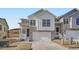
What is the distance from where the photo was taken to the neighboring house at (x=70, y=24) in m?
2.72

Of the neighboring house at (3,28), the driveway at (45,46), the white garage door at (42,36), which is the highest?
the neighboring house at (3,28)

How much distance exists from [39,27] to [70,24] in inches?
15.0

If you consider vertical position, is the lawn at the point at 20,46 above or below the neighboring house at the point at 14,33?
below

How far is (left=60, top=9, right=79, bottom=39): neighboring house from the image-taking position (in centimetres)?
272

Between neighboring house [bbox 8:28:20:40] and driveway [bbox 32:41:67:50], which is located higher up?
neighboring house [bbox 8:28:20:40]

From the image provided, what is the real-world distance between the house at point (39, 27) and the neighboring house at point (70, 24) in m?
0.14

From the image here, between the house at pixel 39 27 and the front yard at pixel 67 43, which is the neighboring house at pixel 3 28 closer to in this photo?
the house at pixel 39 27

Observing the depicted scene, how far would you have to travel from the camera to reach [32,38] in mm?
2768

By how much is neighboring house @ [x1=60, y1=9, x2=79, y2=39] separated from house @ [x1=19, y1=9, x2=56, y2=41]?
0.14 meters

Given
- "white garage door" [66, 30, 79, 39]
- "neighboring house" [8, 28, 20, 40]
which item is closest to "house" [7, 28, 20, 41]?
"neighboring house" [8, 28, 20, 40]

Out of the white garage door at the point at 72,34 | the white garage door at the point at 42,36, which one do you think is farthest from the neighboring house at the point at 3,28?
the white garage door at the point at 72,34

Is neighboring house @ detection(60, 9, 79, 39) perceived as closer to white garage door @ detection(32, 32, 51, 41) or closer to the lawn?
white garage door @ detection(32, 32, 51, 41)
